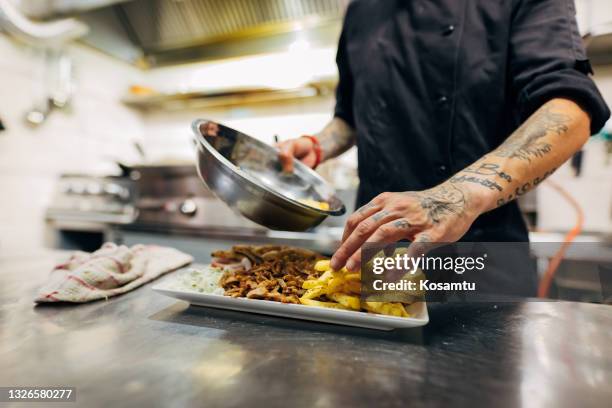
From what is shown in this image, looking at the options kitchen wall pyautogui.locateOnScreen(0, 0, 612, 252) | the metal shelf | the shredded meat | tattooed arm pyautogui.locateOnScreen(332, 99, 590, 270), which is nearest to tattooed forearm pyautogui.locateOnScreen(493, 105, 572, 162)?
tattooed arm pyautogui.locateOnScreen(332, 99, 590, 270)

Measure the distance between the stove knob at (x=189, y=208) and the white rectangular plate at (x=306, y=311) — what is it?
4.27 feet

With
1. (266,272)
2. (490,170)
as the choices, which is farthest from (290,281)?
(490,170)

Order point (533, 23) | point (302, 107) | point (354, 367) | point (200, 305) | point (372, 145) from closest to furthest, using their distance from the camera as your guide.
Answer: point (354, 367) < point (200, 305) < point (533, 23) < point (372, 145) < point (302, 107)

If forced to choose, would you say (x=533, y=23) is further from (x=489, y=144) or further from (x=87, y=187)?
(x=87, y=187)

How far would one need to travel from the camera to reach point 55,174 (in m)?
2.16

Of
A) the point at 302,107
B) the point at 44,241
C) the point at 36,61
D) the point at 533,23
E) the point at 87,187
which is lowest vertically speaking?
the point at 44,241

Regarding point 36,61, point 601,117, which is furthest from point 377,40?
point 36,61

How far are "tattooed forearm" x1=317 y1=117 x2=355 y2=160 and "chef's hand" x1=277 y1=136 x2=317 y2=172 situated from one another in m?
0.07

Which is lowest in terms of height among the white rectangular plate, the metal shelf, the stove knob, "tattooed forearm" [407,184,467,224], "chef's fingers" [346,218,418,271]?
the white rectangular plate

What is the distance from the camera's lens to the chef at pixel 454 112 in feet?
1.77

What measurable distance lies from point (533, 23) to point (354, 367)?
846mm

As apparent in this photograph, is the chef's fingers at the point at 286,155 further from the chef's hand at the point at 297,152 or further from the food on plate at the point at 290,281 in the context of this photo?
the food on plate at the point at 290,281

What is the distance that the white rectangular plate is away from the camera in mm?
490

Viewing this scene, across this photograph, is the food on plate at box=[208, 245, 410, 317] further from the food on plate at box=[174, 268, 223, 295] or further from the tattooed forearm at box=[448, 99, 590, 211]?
the tattooed forearm at box=[448, 99, 590, 211]
